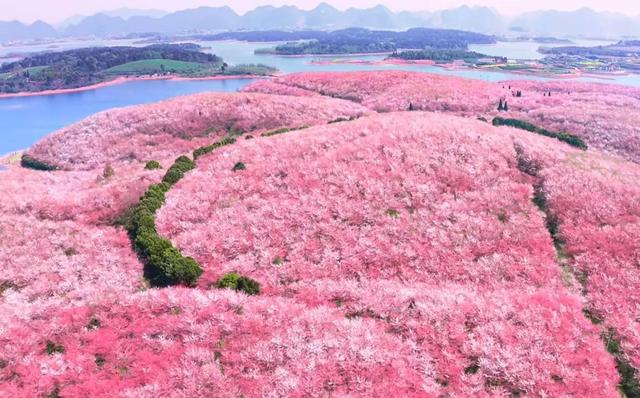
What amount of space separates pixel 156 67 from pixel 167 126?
5596 inches

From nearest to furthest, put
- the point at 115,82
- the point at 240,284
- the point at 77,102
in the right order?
the point at 240,284 → the point at 77,102 → the point at 115,82

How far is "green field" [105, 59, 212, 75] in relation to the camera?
18025 centimetres

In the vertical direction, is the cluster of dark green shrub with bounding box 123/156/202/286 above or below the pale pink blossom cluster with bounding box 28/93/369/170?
below

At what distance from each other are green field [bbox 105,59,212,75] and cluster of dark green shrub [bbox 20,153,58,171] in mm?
126025

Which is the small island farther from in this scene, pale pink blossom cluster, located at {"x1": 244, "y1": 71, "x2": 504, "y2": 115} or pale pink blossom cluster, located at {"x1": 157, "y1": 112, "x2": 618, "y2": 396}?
pale pink blossom cluster, located at {"x1": 157, "y1": 112, "x2": 618, "y2": 396}

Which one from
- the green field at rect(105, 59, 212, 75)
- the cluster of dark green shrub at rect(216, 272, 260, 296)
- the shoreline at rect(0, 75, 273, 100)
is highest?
the green field at rect(105, 59, 212, 75)

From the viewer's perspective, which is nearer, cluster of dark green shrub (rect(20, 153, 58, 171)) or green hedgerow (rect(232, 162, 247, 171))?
green hedgerow (rect(232, 162, 247, 171))

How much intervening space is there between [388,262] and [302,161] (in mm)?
14004

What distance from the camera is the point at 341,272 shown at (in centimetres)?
2452

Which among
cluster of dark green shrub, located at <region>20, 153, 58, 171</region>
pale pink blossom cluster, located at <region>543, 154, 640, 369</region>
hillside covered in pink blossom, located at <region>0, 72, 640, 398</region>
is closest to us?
hillside covered in pink blossom, located at <region>0, 72, 640, 398</region>

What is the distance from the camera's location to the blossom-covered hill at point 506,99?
56469 millimetres

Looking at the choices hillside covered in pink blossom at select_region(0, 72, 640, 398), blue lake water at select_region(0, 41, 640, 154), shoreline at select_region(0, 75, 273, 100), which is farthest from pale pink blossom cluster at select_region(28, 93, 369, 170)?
shoreline at select_region(0, 75, 273, 100)

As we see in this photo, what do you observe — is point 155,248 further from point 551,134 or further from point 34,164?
point 34,164

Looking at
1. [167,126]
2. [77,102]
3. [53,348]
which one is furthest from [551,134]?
[77,102]
